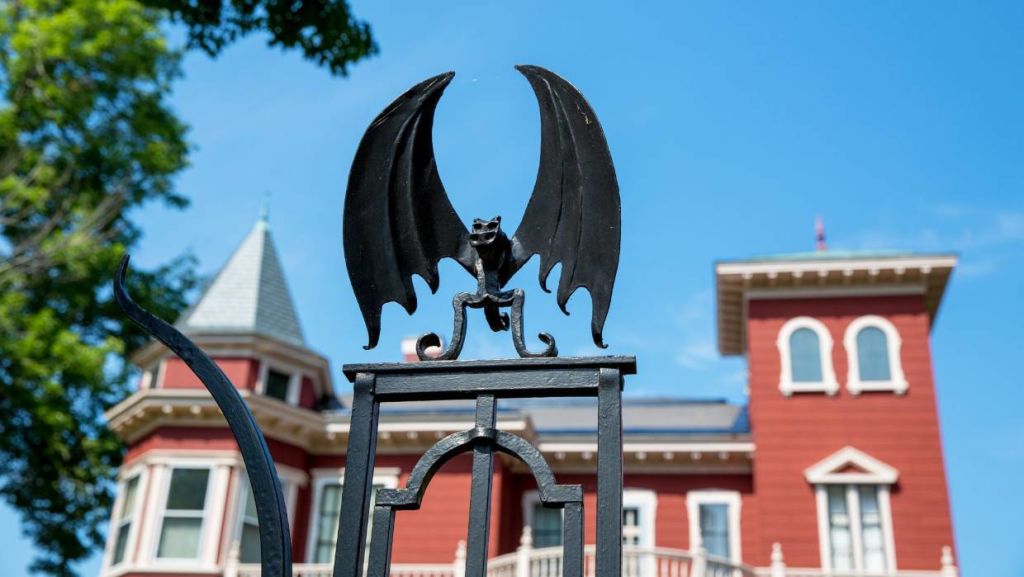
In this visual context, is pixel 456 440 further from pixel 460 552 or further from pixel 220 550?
pixel 220 550

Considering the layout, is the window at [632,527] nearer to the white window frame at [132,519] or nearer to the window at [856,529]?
the window at [856,529]

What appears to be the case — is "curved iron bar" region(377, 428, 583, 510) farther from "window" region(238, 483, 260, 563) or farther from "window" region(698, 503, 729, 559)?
"window" region(698, 503, 729, 559)

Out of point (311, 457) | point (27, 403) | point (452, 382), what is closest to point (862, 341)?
point (311, 457)

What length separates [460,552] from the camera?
1750 cm

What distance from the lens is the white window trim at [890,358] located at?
1859 centimetres

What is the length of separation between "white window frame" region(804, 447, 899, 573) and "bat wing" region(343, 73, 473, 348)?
16.2m

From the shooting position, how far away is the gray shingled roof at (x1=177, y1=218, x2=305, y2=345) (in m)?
20.4

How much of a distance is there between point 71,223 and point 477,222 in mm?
22799

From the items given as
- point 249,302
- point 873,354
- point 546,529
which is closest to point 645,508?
point 546,529

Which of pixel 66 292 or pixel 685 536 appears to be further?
pixel 66 292

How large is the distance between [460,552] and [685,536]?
4.18m

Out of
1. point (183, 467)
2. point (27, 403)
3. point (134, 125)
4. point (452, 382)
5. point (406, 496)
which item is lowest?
point (406, 496)

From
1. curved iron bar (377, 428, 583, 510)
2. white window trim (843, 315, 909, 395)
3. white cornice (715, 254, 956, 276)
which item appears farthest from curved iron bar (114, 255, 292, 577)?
white cornice (715, 254, 956, 276)

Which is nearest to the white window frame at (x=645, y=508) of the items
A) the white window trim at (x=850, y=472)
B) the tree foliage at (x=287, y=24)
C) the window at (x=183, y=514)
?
the white window trim at (x=850, y=472)
